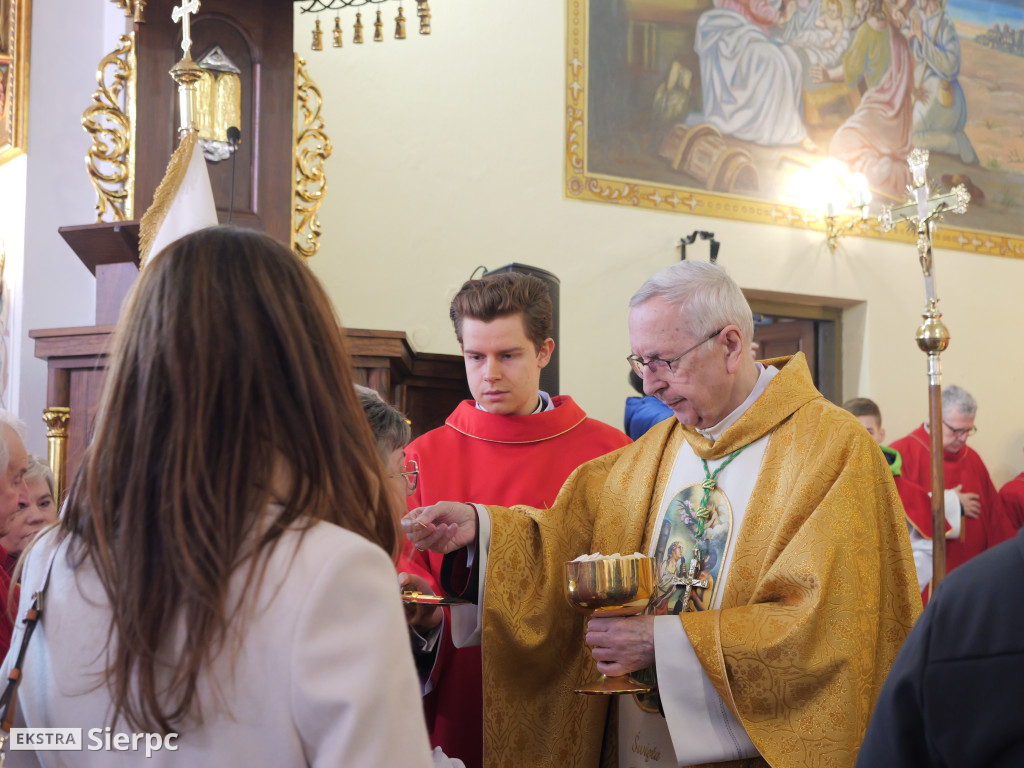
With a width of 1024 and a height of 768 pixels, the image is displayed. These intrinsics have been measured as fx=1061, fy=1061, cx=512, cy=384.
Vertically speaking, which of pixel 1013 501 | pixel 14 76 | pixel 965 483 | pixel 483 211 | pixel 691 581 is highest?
pixel 14 76

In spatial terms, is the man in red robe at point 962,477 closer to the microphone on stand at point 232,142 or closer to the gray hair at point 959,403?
the gray hair at point 959,403

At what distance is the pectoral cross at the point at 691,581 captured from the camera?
2.56m

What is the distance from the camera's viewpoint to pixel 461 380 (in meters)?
5.48

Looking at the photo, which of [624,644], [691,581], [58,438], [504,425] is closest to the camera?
[624,644]

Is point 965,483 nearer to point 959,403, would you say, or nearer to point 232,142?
point 959,403

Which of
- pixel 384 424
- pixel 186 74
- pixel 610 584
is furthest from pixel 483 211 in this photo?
pixel 610 584

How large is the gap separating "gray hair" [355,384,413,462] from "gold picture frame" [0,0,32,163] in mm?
4175

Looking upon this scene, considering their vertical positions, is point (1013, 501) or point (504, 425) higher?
point (504, 425)

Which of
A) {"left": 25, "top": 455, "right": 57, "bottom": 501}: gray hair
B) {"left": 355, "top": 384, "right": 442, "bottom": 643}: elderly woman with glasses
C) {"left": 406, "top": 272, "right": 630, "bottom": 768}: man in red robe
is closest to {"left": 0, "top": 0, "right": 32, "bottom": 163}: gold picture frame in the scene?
{"left": 25, "top": 455, "right": 57, "bottom": 501}: gray hair

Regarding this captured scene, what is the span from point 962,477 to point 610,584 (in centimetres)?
607

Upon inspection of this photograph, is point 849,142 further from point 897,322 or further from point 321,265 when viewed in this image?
point 321,265

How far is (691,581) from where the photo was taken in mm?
Answer: 2576

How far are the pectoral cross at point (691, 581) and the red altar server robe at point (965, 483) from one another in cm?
484

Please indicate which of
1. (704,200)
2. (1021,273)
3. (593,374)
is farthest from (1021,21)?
(593,374)
